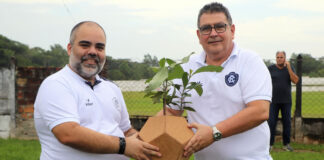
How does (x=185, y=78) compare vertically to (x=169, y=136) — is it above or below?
above

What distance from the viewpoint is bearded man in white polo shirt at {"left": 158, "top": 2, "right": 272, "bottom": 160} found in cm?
209

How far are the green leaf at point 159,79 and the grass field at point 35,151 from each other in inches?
136

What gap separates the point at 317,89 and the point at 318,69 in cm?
56

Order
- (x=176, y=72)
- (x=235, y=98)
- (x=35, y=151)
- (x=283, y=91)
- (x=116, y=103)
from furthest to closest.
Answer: (x=283, y=91), (x=35, y=151), (x=116, y=103), (x=235, y=98), (x=176, y=72)

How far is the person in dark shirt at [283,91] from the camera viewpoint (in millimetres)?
6207

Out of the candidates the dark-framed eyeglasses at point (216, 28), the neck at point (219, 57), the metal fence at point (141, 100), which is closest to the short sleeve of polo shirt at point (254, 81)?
the neck at point (219, 57)

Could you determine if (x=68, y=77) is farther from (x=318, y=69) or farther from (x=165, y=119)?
(x=318, y=69)

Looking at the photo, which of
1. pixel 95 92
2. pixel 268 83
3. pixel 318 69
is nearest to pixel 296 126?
pixel 318 69

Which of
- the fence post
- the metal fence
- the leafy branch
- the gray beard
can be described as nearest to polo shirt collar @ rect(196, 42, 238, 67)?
the leafy branch

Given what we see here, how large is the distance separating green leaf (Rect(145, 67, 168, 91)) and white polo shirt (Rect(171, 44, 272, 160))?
377 mm

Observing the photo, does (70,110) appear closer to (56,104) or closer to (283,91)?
(56,104)

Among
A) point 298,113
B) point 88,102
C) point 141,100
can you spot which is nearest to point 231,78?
point 88,102

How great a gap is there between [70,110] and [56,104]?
0.08 m

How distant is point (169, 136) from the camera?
1851mm
